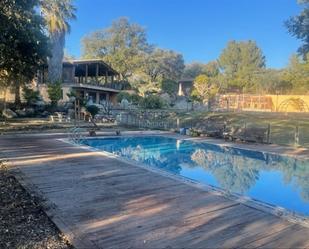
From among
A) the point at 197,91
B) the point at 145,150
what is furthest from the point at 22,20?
the point at 197,91

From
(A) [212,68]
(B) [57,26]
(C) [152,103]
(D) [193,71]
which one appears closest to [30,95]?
(B) [57,26]

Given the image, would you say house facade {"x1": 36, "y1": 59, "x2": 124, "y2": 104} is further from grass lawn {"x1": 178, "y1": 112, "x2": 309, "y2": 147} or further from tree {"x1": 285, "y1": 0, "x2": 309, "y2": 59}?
tree {"x1": 285, "y1": 0, "x2": 309, "y2": 59}

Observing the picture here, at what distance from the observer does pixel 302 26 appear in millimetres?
11305

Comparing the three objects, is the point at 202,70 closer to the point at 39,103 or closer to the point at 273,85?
the point at 273,85

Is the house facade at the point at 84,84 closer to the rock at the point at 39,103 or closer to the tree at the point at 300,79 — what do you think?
the rock at the point at 39,103

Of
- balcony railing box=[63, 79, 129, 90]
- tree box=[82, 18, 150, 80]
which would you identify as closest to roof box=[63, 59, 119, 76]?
balcony railing box=[63, 79, 129, 90]

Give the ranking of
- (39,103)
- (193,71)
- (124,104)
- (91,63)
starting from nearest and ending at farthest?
(39,103)
(124,104)
(91,63)
(193,71)

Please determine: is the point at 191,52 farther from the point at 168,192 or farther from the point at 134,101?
the point at 168,192

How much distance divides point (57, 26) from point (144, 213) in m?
27.7

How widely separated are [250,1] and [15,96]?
2719 cm

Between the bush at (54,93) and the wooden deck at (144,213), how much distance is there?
20.2m

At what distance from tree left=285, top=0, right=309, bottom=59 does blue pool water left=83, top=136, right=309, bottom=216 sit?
13.6 ft

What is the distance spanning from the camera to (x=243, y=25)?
50406 mm

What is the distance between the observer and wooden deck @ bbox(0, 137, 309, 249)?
4102 mm
